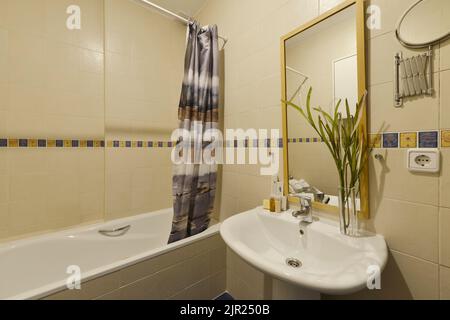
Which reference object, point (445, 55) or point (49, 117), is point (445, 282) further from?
point (49, 117)

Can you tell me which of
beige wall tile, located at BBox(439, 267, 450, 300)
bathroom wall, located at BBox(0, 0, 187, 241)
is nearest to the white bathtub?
bathroom wall, located at BBox(0, 0, 187, 241)

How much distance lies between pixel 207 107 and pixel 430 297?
4.65 ft

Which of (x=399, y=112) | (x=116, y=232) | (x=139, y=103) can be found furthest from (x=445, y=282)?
(x=139, y=103)

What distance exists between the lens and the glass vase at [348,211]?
2.51 feet

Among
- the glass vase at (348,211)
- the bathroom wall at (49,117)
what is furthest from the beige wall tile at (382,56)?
the bathroom wall at (49,117)

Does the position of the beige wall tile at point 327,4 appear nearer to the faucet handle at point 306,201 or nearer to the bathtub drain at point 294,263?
the faucet handle at point 306,201

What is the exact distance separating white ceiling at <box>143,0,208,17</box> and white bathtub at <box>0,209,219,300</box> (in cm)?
181

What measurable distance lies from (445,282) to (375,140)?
495mm

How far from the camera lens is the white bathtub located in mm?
→ 1144

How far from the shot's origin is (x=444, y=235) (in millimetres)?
630

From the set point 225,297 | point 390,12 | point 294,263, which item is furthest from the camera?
point 225,297

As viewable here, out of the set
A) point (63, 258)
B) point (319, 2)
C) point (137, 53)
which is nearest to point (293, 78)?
point (319, 2)

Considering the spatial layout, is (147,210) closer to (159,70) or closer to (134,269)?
(134,269)

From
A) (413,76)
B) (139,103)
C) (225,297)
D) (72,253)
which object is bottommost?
(225,297)
